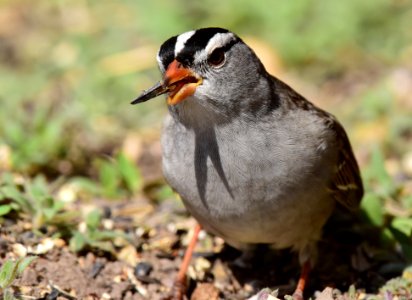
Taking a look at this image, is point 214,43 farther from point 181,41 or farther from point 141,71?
Answer: point 141,71

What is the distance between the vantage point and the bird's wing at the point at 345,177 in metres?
4.87

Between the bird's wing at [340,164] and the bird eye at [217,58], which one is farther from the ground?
the bird eye at [217,58]

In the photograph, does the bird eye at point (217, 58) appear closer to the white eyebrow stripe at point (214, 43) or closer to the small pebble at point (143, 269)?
the white eyebrow stripe at point (214, 43)

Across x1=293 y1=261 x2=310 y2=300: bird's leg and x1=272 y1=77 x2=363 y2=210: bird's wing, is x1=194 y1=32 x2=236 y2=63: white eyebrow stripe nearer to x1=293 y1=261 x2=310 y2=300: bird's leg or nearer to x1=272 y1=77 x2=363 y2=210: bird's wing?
x1=272 y1=77 x2=363 y2=210: bird's wing

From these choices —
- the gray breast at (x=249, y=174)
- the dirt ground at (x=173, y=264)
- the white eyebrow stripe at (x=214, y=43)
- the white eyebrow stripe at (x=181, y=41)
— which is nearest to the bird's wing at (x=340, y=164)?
the gray breast at (x=249, y=174)

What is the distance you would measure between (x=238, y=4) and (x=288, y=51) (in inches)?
34.2

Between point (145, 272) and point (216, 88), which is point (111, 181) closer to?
point (145, 272)

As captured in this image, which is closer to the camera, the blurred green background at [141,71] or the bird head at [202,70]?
the bird head at [202,70]

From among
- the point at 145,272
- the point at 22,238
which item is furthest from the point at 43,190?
the point at 145,272

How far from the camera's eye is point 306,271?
4.91 meters

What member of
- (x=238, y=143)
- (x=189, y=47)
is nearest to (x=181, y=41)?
(x=189, y=47)

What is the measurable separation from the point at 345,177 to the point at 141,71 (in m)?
3.55

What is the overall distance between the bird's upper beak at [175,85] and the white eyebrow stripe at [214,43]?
89 mm

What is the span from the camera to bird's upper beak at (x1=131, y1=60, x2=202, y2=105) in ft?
13.2
